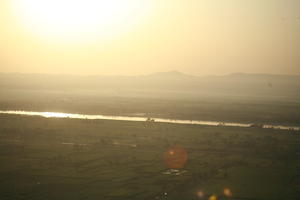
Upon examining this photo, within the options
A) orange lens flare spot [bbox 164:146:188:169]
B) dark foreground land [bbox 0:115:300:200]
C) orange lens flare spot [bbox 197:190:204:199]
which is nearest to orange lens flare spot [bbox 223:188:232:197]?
dark foreground land [bbox 0:115:300:200]

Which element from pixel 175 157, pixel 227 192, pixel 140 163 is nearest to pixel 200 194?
pixel 227 192

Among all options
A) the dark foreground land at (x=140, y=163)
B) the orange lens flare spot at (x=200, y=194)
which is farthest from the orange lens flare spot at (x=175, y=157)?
the orange lens flare spot at (x=200, y=194)

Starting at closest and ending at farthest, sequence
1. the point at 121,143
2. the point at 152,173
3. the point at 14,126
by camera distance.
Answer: the point at 152,173 < the point at 121,143 < the point at 14,126

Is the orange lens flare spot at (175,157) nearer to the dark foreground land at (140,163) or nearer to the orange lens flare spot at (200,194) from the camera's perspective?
the dark foreground land at (140,163)

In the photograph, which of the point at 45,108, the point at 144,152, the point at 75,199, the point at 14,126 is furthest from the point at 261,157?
the point at 45,108

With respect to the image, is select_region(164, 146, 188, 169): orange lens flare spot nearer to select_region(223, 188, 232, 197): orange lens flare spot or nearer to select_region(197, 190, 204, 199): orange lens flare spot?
select_region(223, 188, 232, 197): orange lens flare spot

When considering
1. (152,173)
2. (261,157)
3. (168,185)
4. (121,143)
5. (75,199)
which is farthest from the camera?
(121,143)

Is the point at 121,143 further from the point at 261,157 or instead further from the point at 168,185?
the point at 168,185

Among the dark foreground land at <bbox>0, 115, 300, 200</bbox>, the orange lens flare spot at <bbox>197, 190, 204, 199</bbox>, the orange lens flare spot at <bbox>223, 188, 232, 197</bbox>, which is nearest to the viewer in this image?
the orange lens flare spot at <bbox>197, 190, 204, 199</bbox>
